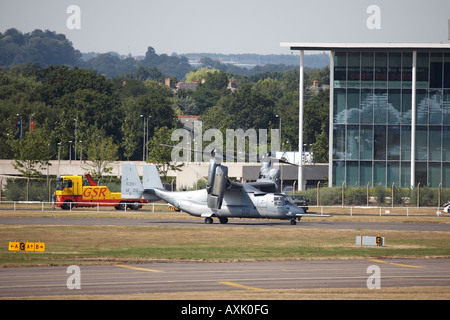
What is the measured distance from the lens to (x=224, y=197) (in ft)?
183

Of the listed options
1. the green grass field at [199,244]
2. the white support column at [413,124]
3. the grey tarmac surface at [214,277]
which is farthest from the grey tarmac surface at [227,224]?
the white support column at [413,124]

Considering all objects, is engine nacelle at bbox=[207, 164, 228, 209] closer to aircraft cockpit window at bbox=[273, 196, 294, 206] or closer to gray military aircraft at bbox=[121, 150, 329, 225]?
gray military aircraft at bbox=[121, 150, 329, 225]

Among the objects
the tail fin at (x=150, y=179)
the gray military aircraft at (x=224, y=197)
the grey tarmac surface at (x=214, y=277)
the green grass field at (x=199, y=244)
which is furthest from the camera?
the tail fin at (x=150, y=179)

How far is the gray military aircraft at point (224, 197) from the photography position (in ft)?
176

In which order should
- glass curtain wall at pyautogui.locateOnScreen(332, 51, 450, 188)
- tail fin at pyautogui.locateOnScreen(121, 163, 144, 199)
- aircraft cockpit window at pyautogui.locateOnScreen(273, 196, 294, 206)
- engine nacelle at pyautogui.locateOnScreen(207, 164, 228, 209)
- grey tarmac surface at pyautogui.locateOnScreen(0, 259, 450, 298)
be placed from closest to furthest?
grey tarmac surface at pyautogui.locateOnScreen(0, 259, 450, 298), engine nacelle at pyautogui.locateOnScreen(207, 164, 228, 209), aircraft cockpit window at pyautogui.locateOnScreen(273, 196, 294, 206), tail fin at pyautogui.locateOnScreen(121, 163, 144, 199), glass curtain wall at pyautogui.locateOnScreen(332, 51, 450, 188)

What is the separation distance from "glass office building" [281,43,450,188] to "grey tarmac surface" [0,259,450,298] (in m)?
54.7

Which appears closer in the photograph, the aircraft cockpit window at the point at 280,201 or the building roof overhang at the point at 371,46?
the aircraft cockpit window at the point at 280,201

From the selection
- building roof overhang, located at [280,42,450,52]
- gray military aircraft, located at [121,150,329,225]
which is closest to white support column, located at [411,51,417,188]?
building roof overhang, located at [280,42,450,52]

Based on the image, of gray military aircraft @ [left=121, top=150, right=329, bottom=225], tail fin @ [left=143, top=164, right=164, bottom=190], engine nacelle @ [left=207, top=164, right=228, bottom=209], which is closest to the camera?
engine nacelle @ [left=207, top=164, right=228, bottom=209]

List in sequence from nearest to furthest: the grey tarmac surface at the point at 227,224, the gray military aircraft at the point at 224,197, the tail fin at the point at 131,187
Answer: the gray military aircraft at the point at 224,197
the grey tarmac surface at the point at 227,224
the tail fin at the point at 131,187

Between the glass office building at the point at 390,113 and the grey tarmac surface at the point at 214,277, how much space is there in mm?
54693

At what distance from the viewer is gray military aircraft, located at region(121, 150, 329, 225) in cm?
5350

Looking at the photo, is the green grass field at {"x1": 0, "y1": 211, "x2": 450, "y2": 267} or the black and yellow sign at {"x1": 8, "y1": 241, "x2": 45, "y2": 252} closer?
the green grass field at {"x1": 0, "y1": 211, "x2": 450, "y2": 267}

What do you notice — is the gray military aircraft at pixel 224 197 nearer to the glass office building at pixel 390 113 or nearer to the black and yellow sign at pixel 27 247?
the black and yellow sign at pixel 27 247
